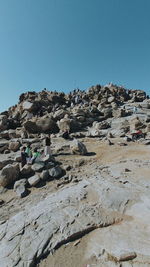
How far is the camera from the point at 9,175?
12.8m

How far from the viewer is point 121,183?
9.92 meters

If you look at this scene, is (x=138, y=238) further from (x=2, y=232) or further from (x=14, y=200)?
(x=14, y=200)

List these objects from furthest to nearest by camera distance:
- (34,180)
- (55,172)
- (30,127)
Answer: (30,127) < (55,172) < (34,180)

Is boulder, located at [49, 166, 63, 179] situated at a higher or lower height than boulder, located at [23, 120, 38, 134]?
lower

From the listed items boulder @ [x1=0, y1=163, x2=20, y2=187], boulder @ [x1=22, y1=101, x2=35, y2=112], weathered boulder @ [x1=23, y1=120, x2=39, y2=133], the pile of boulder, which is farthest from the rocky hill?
boulder @ [x1=22, y1=101, x2=35, y2=112]

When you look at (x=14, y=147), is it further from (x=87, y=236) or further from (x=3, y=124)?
(x=87, y=236)

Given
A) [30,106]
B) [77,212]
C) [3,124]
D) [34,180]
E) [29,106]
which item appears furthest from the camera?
[29,106]

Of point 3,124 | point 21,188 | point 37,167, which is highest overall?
point 3,124

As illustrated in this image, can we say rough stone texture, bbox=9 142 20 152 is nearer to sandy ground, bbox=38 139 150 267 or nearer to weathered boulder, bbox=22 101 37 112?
sandy ground, bbox=38 139 150 267

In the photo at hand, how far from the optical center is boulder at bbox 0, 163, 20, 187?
1265cm

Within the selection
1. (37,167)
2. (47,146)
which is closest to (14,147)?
(47,146)

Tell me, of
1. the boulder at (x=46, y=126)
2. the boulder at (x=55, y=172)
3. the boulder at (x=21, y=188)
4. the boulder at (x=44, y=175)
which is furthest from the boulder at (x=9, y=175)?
the boulder at (x=46, y=126)

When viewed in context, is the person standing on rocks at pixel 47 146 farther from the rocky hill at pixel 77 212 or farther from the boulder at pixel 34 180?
the boulder at pixel 34 180

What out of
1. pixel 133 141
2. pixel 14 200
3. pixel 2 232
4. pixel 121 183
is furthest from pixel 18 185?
pixel 133 141
